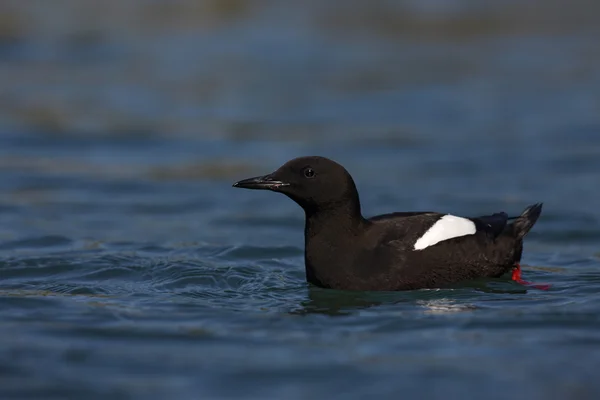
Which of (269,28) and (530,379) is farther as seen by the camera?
(269,28)

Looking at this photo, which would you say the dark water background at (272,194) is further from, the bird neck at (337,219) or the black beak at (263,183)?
the black beak at (263,183)

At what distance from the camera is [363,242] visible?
9.03m

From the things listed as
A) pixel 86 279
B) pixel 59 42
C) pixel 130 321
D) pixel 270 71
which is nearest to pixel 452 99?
pixel 270 71

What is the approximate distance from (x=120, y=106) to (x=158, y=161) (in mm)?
3243

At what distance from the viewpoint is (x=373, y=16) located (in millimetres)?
22828

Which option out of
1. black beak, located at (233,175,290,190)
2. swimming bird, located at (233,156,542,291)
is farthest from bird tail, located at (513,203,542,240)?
black beak, located at (233,175,290,190)

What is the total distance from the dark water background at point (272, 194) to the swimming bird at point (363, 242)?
0.16 metres

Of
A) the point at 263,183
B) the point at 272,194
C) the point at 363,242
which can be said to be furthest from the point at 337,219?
the point at 272,194

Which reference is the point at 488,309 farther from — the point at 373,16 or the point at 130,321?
the point at 373,16

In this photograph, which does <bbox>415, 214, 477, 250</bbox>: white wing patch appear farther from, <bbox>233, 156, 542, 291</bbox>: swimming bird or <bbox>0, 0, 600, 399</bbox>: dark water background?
<bbox>0, 0, 600, 399</bbox>: dark water background

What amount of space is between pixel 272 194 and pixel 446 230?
4572mm

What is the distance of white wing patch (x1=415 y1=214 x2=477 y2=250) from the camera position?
9102 millimetres

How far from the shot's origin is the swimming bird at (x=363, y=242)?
889 centimetres

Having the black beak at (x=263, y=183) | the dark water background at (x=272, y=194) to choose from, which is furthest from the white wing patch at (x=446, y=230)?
the black beak at (x=263, y=183)
